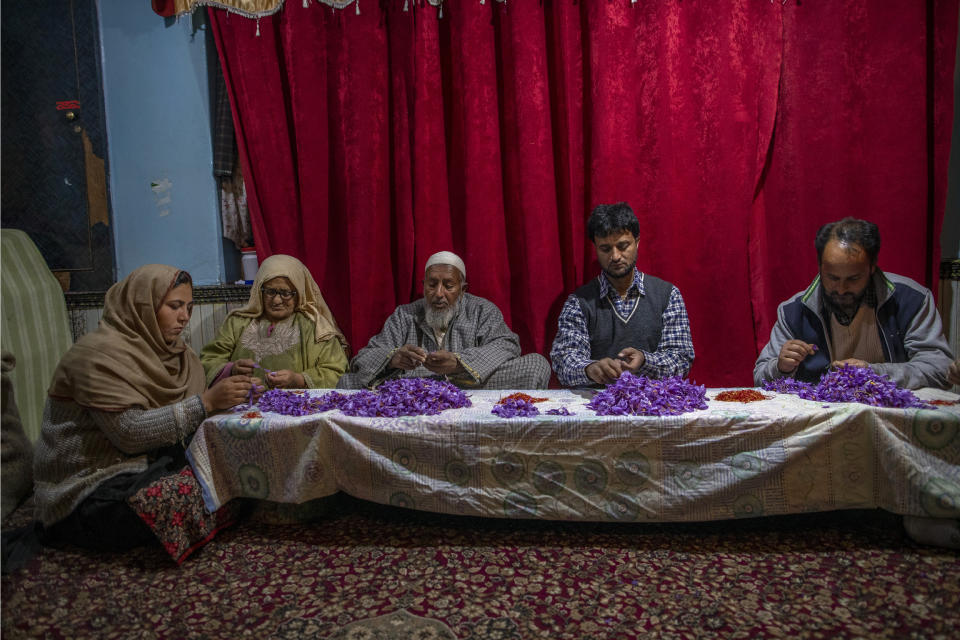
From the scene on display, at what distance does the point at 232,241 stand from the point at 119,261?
2.21ft

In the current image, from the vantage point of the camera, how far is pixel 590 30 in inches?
125

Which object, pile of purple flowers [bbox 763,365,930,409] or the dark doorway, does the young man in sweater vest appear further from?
the dark doorway

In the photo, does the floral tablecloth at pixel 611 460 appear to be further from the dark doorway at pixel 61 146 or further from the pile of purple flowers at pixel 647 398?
the dark doorway at pixel 61 146

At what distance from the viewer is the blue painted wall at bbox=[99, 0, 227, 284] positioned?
138 inches

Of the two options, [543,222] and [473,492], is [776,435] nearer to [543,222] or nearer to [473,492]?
[473,492]

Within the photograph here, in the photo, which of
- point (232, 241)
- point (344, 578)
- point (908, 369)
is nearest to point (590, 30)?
point (908, 369)

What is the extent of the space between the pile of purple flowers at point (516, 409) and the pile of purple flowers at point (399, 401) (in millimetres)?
187

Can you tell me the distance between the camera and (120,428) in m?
2.09

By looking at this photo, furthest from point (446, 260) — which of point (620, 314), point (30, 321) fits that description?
point (30, 321)

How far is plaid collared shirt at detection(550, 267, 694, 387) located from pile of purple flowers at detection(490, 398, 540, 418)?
2.21ft

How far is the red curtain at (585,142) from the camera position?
303 centimetres

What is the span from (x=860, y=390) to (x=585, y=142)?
6.43 feet

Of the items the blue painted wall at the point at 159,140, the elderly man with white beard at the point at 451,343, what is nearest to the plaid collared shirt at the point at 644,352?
the elderly man with white beard at the point at 451,343

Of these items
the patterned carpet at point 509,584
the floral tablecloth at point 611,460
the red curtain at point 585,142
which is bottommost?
the patterned carpet at point 509,584
